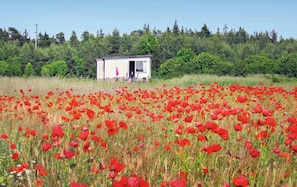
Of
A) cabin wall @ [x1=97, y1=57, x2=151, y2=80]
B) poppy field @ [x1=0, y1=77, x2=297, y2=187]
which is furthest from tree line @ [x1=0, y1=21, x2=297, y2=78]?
poppy field @ [x1=0, y1=77, x2=297, y2=187]

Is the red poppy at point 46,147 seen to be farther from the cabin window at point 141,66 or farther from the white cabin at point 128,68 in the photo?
the cabin window at point 141,66

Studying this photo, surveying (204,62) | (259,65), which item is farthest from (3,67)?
(259,65)

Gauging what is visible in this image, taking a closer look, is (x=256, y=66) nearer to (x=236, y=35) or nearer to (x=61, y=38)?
(x=236, y=35)

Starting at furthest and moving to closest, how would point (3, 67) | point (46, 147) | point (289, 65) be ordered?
point (3, 67) → point (289, 65) → point (46, 147)

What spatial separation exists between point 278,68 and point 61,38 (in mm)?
67491

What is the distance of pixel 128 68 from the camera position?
2947 centimetres

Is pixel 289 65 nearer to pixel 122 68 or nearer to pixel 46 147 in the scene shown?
pixel 122 68

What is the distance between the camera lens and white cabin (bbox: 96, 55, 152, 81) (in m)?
29.2

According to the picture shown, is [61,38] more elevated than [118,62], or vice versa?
[61,38]

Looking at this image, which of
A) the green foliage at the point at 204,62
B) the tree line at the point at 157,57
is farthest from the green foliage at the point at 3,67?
the green foliage at the point at 204,62

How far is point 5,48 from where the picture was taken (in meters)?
45.6

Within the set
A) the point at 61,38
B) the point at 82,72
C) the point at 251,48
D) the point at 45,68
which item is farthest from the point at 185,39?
the point at 61,38

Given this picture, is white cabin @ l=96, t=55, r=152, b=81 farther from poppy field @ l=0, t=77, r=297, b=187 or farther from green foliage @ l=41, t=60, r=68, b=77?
poppy field @ l=0, t=77, r=297, b=187

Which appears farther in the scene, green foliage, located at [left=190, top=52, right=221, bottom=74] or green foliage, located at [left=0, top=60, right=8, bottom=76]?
green foliage, located at [left=190, top=52, right=221, bottom=74]
